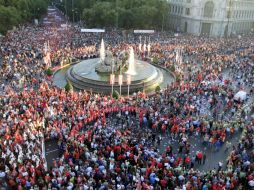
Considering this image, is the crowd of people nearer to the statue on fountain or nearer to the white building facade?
the statue on fountain

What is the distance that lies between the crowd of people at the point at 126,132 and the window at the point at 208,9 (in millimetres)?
36577

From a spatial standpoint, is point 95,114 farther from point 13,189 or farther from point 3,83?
point 3,83

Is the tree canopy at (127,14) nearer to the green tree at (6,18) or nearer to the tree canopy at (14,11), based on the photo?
the tree canopy at (14,11)

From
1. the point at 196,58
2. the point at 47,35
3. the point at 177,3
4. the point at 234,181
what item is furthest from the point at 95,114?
the point at 177,3

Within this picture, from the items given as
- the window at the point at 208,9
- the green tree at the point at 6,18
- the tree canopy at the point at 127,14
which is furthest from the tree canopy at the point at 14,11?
the window at the point at 208,9

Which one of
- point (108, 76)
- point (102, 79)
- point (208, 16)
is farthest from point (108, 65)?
point (208, 16)

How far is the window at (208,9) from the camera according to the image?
246ft

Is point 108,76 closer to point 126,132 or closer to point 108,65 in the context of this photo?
point 108,65

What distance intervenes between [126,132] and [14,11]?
41514 millimetres

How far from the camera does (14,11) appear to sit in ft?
183

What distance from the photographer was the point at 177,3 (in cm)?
7950

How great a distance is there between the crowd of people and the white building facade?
3607 cm

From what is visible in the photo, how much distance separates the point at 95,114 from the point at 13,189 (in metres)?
9.74

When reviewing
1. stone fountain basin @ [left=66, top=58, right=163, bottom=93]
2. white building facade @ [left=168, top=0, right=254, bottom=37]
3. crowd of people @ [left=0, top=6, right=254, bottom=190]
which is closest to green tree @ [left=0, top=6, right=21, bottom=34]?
crowd of people @ [left=0, top=6, right=254, bottom=190]
